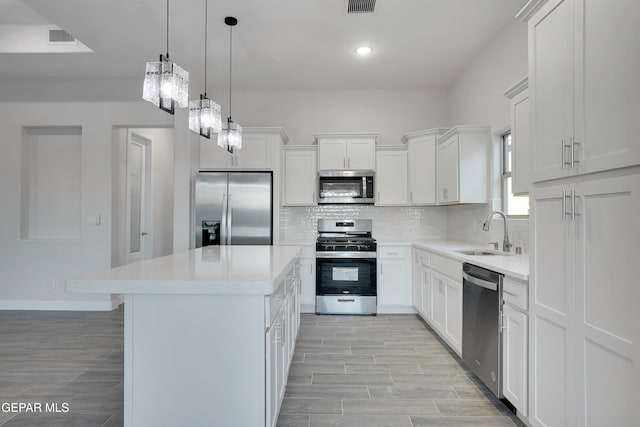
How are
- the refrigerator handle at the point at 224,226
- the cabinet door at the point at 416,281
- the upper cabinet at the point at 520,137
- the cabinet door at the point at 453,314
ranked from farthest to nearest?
the refrigerator handle at the point at 224,226 < the cabinet door at the point at 416,281 < the cabinet door at the point at 453,314 < the upper cabinet at the point at 520,137

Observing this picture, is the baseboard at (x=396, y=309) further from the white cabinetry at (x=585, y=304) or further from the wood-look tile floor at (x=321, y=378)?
the white cabinetry at (x=585, y=304)

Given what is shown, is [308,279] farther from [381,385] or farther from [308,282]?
[381,385]

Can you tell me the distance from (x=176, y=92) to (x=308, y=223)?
3212 millimetres

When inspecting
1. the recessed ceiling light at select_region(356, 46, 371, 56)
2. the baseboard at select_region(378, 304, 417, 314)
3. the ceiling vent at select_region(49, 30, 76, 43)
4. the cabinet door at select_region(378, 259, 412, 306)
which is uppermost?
the ceiling vent at select_region(49, 30, 76, 43)

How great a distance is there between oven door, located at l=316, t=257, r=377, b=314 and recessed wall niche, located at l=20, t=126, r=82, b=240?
3275 mm

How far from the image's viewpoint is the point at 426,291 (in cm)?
389

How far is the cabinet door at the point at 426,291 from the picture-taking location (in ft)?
12.4

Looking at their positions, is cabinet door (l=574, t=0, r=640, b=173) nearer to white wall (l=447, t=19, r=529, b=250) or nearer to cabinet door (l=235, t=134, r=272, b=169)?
white wall (l=447, t=19, r=529, b=250)

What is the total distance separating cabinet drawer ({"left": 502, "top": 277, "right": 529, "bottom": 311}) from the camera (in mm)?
1957

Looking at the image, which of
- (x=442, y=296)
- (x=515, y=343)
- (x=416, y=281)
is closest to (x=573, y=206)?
(x=515, y=343)

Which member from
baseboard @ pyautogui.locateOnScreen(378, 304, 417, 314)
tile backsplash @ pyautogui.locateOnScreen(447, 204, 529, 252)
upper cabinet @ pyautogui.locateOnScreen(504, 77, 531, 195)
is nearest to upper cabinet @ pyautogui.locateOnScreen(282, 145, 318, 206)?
baseboard @ pyautogui.locateOnScreen(378, 304, 417, 314)

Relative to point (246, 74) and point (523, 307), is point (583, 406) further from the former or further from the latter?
point (246, 74)

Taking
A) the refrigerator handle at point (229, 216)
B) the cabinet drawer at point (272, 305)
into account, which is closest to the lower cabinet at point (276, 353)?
the cabinet drawer at point (272, 305)

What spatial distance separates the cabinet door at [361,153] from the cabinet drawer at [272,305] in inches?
112
